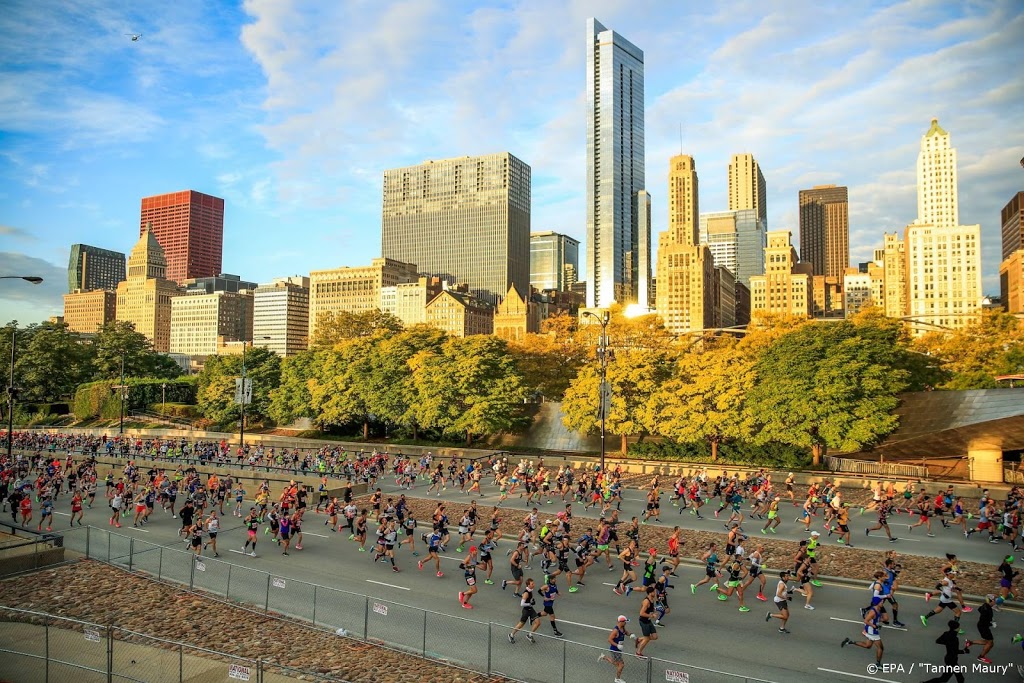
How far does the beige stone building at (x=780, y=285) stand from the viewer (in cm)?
18800

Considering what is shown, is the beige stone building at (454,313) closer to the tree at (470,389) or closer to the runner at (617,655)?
the tree at (470,389)

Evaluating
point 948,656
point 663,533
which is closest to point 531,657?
point 948,656

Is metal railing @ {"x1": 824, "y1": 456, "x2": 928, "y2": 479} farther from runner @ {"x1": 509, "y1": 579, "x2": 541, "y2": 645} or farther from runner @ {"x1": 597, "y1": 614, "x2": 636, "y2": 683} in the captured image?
runner @ {"x1": 597, "y1": 614, "x2": 636, "y2": 683}

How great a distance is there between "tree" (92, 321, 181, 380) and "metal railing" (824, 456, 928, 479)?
88.3 meters

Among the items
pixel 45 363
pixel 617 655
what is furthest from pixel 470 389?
pixel 45 363

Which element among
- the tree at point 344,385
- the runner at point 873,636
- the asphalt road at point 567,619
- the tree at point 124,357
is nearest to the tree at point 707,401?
the asphalt road at point 567,619

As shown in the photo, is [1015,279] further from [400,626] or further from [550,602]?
[400,626]

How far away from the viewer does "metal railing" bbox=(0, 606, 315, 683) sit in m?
12.3

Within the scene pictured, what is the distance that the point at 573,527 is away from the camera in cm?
2778

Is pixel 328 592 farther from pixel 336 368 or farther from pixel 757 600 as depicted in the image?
pixel 336 368

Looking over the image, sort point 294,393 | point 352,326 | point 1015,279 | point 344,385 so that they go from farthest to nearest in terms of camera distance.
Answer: point 352,326 → point 1015,279 → point 294,393 → point 344,385

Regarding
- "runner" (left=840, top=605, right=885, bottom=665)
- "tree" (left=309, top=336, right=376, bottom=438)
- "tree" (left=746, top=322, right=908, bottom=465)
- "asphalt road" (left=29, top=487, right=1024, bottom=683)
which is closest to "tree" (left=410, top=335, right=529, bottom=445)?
"tree" (left=309, top=336, right=376, bottom=438)

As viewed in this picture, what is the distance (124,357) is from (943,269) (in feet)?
545

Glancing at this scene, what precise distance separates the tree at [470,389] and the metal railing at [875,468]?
2293 centimetres
